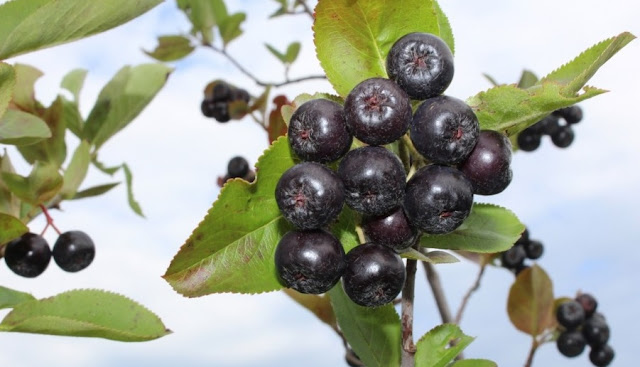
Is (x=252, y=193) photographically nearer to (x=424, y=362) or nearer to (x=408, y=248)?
(x=408, y=248)

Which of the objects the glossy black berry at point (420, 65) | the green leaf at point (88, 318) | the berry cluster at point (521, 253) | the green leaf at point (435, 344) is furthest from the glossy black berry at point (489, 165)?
the berry cluster at point (521, 253)

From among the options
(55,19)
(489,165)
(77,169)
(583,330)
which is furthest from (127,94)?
(583,330)

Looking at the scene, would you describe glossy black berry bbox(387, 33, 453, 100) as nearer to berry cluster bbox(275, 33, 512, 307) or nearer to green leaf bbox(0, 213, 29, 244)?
berry cluster bbox(275, 33, 512, 307)

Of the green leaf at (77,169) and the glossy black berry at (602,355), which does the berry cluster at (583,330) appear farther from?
the green leaf at (77,169)

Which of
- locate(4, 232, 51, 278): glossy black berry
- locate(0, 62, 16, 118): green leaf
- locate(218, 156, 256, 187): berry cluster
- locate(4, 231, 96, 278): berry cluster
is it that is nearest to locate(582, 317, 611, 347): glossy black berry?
locate(218, 156, 256, 187): berry cluster

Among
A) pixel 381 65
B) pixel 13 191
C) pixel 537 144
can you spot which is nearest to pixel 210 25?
pixel 537 144

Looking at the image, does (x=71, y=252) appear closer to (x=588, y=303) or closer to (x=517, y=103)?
(x=517, y=103)
